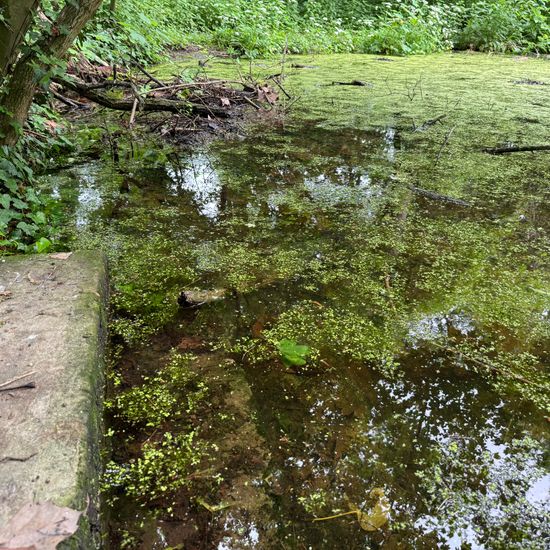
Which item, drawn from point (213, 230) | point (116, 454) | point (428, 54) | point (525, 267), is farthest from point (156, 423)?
point (428, 54)

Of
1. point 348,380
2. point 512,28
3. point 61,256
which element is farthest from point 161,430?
point 512,28

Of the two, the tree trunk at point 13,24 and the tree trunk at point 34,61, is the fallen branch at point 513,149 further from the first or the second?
the tree trunk at point 13,24

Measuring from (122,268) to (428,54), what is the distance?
9614 mm

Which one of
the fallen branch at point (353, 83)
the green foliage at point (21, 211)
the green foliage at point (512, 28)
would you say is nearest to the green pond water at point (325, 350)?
the green foliage at point (21, 211)

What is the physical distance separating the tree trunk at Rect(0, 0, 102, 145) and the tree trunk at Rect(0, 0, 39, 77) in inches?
2.1

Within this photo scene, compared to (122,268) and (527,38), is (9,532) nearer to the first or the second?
(122,268)

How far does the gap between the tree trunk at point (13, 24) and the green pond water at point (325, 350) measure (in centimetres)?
64

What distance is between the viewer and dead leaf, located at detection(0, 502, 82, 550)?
659mm

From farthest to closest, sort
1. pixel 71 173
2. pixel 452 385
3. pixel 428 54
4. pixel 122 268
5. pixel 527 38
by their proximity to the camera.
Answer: pixel 527 38 < pixel 428 54 < pixel 71 173 < pixel 122 268 < pixel 452 385

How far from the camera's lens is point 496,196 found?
234 centimetres

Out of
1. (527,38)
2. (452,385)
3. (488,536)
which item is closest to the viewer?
(488,536)

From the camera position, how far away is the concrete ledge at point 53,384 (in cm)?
75

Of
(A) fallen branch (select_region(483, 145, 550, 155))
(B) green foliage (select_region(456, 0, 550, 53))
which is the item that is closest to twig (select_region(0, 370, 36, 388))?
(A) fallen branch (select_region(483, 145, 550, 155))

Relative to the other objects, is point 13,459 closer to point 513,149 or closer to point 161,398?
point 161,398
